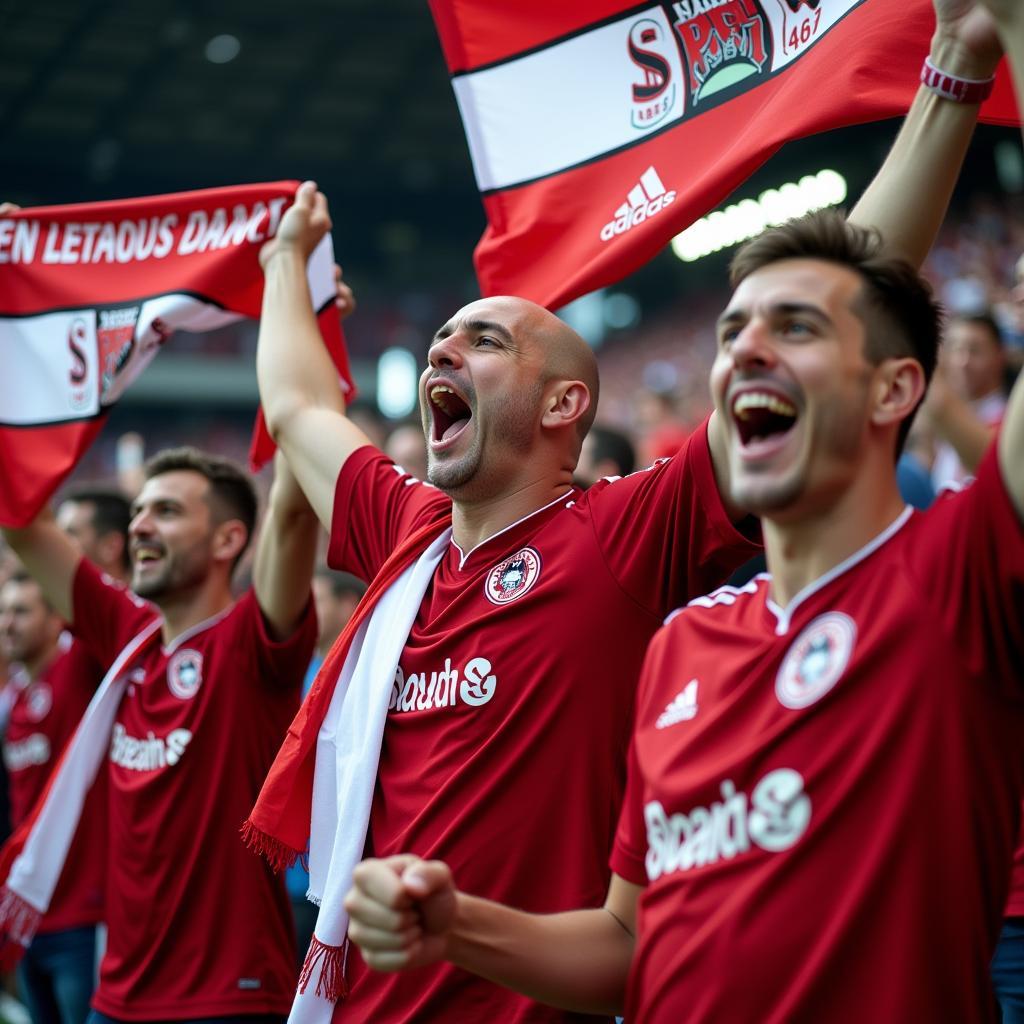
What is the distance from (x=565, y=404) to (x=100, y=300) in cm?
213

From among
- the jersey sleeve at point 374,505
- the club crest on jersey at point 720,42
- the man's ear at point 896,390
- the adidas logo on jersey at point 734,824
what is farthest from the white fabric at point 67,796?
the man's ear at point 896,390

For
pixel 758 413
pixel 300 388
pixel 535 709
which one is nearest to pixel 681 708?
pixel 758 413

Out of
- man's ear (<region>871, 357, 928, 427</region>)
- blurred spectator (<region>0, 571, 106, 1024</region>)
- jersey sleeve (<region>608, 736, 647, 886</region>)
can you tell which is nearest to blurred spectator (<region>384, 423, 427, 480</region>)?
blurred spectator (<region>0, 571, 106, 1024</region>)

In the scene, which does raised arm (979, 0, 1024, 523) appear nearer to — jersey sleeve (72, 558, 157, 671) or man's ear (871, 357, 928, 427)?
man's ear (871, 357, 928, 427)

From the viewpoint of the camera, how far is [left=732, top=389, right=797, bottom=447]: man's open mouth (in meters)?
1.86

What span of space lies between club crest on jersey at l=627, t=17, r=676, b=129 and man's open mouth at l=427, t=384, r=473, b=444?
892 mm

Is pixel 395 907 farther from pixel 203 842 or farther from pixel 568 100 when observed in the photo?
pixel 568 100

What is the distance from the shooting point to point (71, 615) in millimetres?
4609

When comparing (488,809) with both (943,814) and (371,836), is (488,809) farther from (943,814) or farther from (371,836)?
(943,814)

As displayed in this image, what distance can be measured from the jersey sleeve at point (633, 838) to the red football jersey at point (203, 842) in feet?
6.57

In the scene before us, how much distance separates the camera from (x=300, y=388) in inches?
135

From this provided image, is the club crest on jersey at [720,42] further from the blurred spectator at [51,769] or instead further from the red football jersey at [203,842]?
the blurred spectator at [51,769]

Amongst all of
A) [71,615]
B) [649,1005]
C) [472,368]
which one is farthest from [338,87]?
[649,1005]

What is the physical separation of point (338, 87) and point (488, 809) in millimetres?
19923
